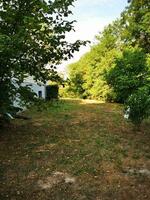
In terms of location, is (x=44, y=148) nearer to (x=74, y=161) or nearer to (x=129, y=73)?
(x=74, y=161)

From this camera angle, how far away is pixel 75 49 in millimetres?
15352

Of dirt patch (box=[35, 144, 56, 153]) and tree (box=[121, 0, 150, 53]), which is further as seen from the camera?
tree (box=[121, 0, 150, 53])

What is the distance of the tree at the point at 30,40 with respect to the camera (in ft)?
40.5

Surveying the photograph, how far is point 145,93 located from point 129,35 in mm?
18159

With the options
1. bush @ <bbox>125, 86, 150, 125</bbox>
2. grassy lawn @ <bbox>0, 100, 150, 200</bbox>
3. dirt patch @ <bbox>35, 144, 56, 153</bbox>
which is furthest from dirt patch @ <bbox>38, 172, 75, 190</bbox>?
bush @ <bbox>125, 86, 150, 125</bbox>

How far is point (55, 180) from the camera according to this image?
452 inches

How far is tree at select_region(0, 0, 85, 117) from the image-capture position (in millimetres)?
12348

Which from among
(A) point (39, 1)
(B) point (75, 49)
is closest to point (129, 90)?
(B) point (75, 49)

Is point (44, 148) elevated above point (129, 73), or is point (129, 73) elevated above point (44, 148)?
point (129, 73)

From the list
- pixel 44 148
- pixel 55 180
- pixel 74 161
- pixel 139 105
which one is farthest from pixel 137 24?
pixel 55 180

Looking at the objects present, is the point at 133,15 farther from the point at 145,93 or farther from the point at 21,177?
the point at 21,177

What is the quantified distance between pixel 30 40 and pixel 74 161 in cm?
484

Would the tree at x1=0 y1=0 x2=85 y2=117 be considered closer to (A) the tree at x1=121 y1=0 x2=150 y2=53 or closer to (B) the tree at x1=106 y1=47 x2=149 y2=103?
(B) the tree at x1=106 y1=47 x2=149 y2=103

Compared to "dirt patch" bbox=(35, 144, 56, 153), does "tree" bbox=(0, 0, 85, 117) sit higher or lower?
higher
